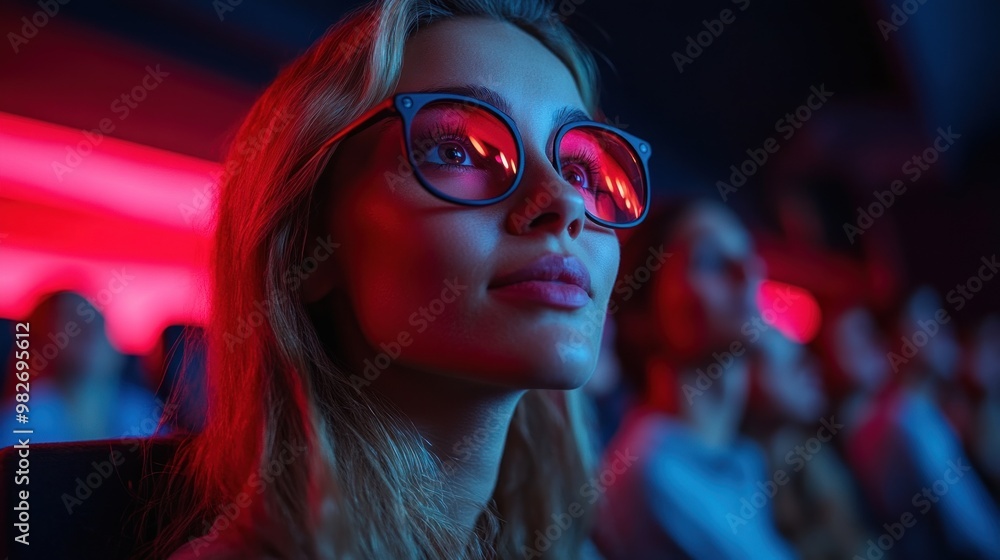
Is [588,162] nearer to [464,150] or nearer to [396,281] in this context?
[464,150]

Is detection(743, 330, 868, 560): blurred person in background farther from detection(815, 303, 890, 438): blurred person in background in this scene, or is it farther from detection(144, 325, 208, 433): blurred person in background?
detection(144, 325, 208, 433): blurred person in background

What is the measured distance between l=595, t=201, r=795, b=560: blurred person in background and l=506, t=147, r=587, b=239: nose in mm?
833

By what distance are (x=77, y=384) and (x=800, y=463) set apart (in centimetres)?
206

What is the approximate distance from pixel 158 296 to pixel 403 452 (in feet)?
2.26

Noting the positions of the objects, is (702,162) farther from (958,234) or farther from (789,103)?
(958,234)

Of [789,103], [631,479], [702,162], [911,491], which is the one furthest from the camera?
[702,162]

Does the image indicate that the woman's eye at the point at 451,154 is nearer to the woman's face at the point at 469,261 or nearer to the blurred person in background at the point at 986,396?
the woman's face at the point at 469,261

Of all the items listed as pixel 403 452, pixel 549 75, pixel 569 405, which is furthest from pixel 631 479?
pixel 549 75

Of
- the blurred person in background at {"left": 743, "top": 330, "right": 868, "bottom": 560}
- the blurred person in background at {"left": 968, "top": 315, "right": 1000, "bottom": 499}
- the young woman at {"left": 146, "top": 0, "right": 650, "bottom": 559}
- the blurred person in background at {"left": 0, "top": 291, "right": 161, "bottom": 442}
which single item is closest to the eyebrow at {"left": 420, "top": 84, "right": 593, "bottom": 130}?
the young woman at {"left": 146, "top": 0, "right": 650, "bottom": 559}

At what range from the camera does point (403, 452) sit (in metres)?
0.78

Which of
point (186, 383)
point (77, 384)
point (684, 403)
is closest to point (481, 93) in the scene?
point (186, 383)

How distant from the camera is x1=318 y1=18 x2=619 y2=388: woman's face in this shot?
723 millimetres

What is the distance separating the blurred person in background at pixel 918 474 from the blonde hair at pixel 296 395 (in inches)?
68.7

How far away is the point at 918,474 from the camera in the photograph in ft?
6.88
